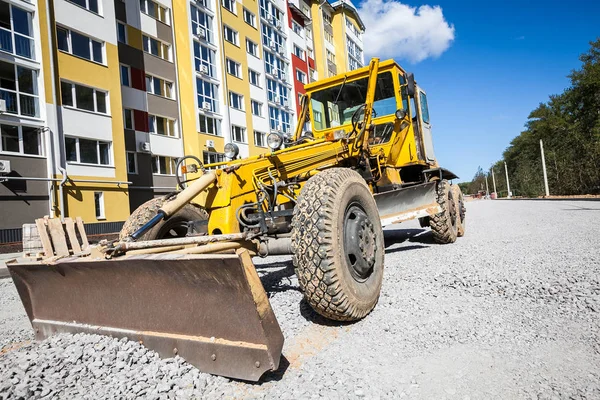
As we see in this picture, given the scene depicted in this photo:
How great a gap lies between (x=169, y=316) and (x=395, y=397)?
1672 millimetres

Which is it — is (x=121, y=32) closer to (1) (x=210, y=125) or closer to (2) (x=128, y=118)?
(2) (x=128, y=118)

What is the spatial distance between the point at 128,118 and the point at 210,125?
6.27m

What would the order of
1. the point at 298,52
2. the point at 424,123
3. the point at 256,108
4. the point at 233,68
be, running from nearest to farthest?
the point at 424,123 → the point at 233,68 → the point at 256,108 → the point at 298,52

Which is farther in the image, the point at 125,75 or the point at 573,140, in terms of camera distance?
the point at 573,140

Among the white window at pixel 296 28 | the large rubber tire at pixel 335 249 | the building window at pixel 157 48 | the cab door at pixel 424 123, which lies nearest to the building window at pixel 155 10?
the building window at pixel 157 48

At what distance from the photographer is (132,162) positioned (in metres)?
22.2

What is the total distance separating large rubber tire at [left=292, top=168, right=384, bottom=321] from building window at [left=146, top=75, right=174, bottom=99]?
2301cm

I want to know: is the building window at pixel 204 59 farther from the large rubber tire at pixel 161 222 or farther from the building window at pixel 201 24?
the large rubber tire at pixel 161 222

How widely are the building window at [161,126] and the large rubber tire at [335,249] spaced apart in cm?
2202

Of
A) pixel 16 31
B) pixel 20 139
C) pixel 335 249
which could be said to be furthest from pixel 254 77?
pixel 335 249

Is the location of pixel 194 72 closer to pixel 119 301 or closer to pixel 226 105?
pixel 226 105

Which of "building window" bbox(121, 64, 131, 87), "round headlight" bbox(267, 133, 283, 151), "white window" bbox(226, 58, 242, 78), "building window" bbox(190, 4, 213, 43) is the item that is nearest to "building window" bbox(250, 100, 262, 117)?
"white window" bbox(226, 58, 242, 78)

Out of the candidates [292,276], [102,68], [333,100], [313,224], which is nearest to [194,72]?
[102,68]

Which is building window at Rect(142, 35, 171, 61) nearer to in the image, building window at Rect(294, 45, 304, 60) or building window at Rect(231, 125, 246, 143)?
building window at Rect(231, 125, 246, 143)
